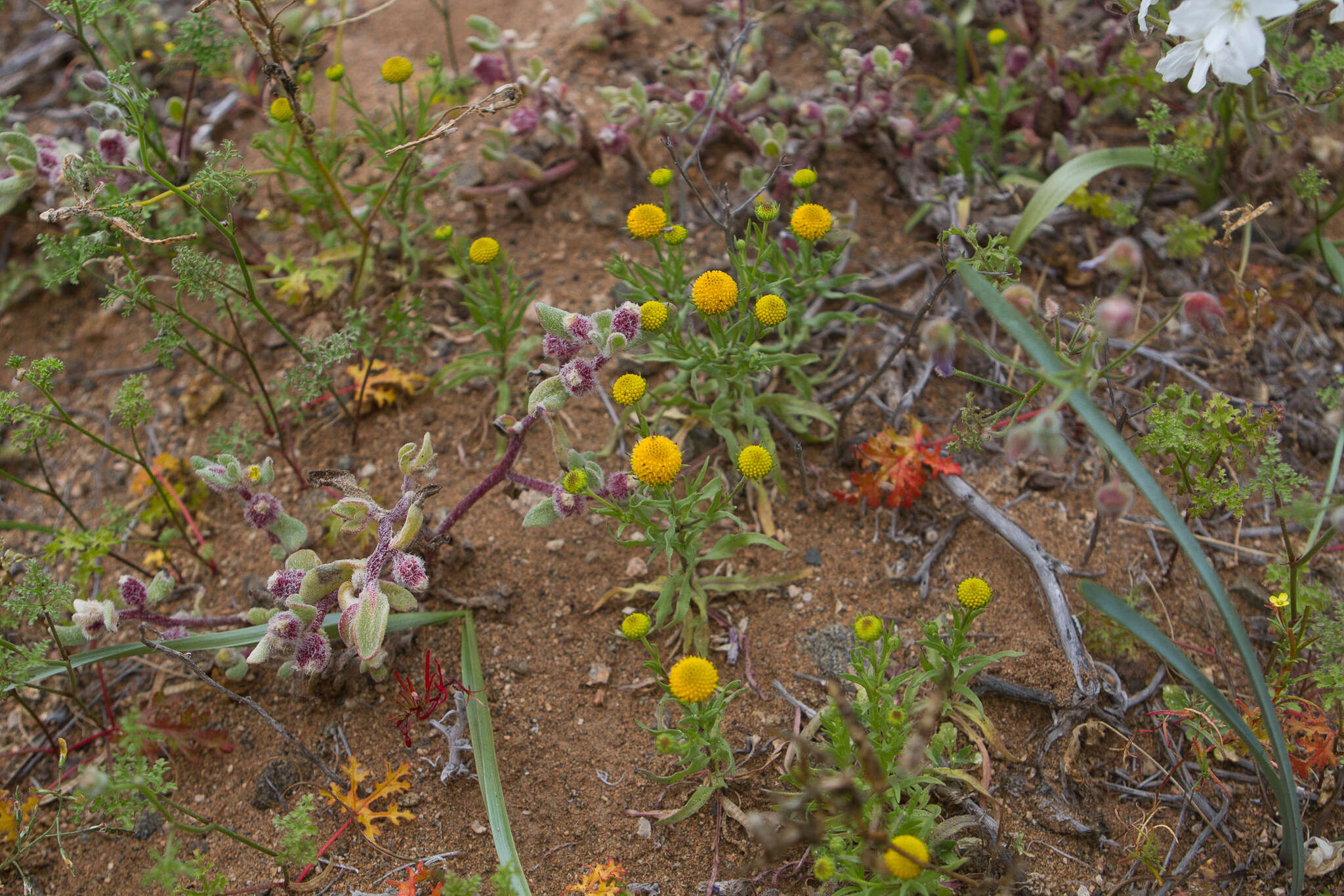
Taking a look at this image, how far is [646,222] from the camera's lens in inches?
95.7

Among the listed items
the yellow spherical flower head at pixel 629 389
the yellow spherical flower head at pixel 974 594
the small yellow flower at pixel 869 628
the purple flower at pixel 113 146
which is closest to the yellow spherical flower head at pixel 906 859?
the small yellow flower at pixel 869 628

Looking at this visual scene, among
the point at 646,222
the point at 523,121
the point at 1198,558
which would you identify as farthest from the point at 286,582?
the point at 1198,558

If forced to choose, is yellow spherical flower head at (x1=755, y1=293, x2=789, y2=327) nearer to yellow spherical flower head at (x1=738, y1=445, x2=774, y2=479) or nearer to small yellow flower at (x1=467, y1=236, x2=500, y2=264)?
yellow spherical flower head at (x1=738, y1=445, x2=774, y2=479)

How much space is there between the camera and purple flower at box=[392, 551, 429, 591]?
2227 millimetres

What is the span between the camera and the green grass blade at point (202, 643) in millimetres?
2293

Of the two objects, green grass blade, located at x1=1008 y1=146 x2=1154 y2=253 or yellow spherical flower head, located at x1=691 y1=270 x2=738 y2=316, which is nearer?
yellow spherical flower head, located at x1=691 y1=270 x2=738 y2=316

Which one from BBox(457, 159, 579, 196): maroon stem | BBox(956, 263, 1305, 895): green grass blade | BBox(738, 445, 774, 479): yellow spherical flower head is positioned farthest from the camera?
BBox(457, 159, 579, 196): maroon stem

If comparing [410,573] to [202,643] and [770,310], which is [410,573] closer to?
[202,643]

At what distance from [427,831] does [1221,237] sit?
3.44m

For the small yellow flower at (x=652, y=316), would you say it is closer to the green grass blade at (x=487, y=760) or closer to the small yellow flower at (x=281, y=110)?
the green grass blade at (x=487, y=760)

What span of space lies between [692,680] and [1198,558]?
111 cm

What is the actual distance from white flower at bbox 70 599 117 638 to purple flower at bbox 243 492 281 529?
Answer: 15.9 inches

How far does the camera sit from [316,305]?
333cm

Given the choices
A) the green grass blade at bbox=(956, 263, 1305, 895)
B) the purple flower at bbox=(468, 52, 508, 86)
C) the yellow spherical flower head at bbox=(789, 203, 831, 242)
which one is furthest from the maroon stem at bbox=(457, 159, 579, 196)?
the green grass blade at bbox=(956, 263, 1305, 895)
